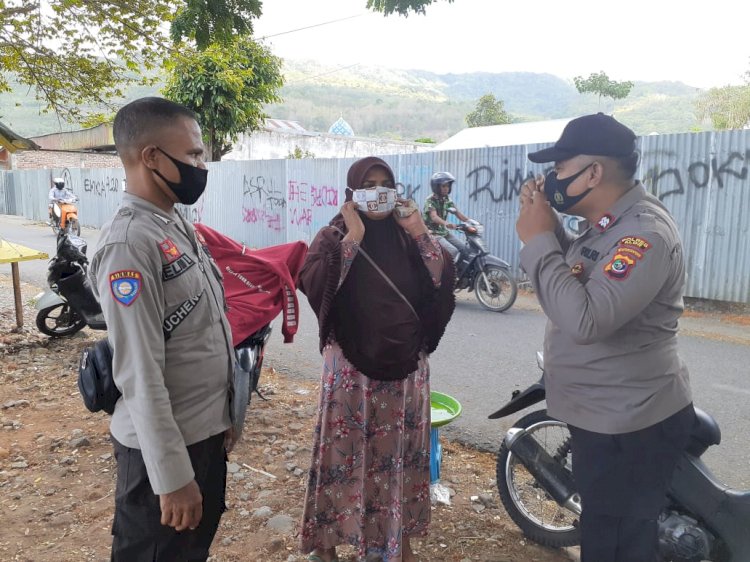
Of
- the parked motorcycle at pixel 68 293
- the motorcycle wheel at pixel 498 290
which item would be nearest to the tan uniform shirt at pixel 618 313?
the parked motorcycle at pixel 68 293

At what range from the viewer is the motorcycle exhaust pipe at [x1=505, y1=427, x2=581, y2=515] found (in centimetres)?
275

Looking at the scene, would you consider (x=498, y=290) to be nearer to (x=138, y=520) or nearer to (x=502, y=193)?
(x=502, y=193)

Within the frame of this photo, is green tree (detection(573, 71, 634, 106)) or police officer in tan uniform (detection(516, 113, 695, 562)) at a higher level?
green tree (detection(573, 71, 634, 106))

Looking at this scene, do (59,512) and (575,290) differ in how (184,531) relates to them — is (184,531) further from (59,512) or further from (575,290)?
(59,512)

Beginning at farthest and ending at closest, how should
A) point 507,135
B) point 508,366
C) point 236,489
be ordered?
1. point 507,135
2. point 508,366
3. point 236,489

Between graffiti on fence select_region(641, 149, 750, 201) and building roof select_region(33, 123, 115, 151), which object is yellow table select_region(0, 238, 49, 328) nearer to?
graffiti on fence select_region(641, 149, 750, 201)

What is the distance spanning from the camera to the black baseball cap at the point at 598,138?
1896 mm

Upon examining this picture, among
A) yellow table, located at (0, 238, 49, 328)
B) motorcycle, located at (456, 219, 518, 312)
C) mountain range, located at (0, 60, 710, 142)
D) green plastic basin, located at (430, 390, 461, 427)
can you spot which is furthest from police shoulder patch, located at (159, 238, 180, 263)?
mountain range, located at (0, 60, 710, 142)

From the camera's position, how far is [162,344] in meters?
1.69

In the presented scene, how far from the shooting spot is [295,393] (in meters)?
5.09

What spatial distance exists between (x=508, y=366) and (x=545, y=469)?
2973 millimetres

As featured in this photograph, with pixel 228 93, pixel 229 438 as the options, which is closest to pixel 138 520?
pixel 229 438

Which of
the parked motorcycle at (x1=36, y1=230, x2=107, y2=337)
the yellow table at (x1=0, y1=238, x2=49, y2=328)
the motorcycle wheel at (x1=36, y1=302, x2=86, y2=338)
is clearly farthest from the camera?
the motorcycle wheel at (x1=36, y1=302, x2=86, y2=338)

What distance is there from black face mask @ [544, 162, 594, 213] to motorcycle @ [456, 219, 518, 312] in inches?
246
